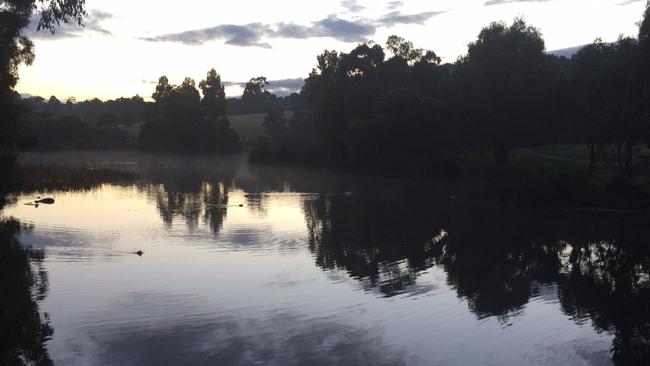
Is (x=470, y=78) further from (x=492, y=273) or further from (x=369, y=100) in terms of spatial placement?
(x=492, y=273)

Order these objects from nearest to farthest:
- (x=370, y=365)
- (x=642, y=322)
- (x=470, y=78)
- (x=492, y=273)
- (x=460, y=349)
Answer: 1. (x=370, y=365)
2. (x=460, y=349)
3. (x=642, y=322)
4. (x=492, y=273)
5. (x=470, y=78)

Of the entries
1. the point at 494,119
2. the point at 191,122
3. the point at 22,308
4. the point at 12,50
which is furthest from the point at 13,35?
the point at 191,122

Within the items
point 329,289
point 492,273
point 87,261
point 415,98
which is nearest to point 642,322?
point 492,273

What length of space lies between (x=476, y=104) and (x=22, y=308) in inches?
2306

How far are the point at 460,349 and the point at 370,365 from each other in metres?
2.68

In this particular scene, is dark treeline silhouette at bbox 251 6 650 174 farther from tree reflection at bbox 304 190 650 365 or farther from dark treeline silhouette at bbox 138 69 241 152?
dark treeline silhouette at bbox 138 69 241 152

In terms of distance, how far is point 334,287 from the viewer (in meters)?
22.4

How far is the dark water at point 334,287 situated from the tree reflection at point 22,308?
144 millimetres

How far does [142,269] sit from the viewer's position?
2509cm

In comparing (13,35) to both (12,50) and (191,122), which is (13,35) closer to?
(12,50)

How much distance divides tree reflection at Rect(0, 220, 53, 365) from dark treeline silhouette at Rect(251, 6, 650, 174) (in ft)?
102

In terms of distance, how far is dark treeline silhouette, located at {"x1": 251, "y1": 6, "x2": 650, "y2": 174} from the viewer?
51.1m

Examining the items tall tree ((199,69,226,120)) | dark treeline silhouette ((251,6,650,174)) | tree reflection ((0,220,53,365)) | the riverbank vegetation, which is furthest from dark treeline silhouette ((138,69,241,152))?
tree reflection ((0,220,53,365))

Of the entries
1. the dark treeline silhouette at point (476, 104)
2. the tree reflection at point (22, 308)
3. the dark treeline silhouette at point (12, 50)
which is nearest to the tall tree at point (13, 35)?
the dark treeline silhouette at point (12, 50)
